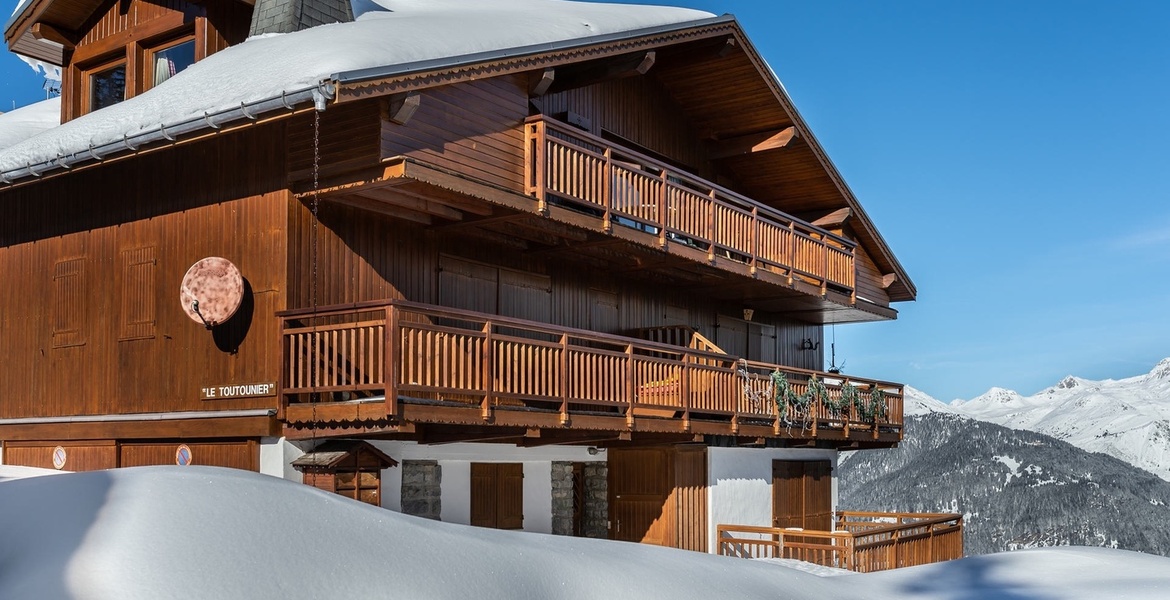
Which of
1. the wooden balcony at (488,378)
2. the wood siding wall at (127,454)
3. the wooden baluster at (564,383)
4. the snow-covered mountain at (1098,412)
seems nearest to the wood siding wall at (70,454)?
the wood siding wall at (127,454)

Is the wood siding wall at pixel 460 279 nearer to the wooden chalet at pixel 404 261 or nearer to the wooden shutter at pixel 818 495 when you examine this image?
Result: the wooden chalet at pixel 404 261

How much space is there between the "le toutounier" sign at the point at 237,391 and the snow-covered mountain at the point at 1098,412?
2007 inches

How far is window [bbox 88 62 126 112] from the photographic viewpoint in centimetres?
1794

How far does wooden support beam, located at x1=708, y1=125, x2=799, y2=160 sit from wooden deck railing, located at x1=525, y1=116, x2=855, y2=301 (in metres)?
0.96

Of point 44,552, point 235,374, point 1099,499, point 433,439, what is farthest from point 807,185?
point 1099,499

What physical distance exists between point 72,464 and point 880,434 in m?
14.5

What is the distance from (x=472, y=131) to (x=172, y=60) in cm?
489

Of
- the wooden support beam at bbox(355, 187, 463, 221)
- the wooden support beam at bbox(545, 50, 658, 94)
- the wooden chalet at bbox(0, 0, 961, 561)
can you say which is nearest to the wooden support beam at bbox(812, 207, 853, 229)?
the wooden chalet at bbox(0, 0, 961, 561)

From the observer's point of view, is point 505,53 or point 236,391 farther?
point 505,53

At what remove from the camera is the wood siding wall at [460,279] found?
574 inches

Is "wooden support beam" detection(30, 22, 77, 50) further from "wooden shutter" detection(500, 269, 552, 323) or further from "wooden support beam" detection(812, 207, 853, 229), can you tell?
"wooden support beam" detection(812, 207, 853, 229)

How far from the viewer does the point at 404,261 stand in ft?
51.9

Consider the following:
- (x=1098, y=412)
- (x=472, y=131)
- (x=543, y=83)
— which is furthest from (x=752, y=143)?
(x=1098, y=412)

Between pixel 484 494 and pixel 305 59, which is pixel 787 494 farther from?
pixel 305 59
